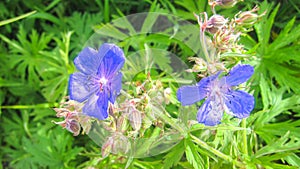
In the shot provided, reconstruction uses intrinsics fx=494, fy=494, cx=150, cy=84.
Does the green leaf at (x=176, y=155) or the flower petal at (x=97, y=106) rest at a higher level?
the flower petal at (x=97, y=106)

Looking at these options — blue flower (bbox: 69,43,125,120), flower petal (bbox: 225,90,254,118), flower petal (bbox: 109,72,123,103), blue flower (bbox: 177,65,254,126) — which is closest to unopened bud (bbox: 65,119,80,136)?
blue flower (bbox: 69,43,125,120)

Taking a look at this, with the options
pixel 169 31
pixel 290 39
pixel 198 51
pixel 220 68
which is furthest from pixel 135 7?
pixel 220 68

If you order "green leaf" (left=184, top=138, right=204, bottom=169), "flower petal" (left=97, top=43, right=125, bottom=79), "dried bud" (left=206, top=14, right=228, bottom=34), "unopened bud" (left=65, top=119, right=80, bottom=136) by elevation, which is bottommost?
"green leaf" (left=184, top=138, right=204, bottom=169)

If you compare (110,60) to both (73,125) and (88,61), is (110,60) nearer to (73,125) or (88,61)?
(88,61)

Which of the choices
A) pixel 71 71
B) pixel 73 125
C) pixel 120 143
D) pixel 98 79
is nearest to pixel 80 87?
pixel 98 79

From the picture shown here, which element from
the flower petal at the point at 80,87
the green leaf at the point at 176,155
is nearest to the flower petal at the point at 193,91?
the flower petal at the point at 80,87

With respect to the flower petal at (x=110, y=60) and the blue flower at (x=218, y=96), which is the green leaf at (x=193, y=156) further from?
the flower petal at (x=110, y=60)

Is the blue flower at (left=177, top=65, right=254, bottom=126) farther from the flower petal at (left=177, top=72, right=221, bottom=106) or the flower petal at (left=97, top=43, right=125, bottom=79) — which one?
the flower petal at (left=97, top=43, right=125, bottom=79)
